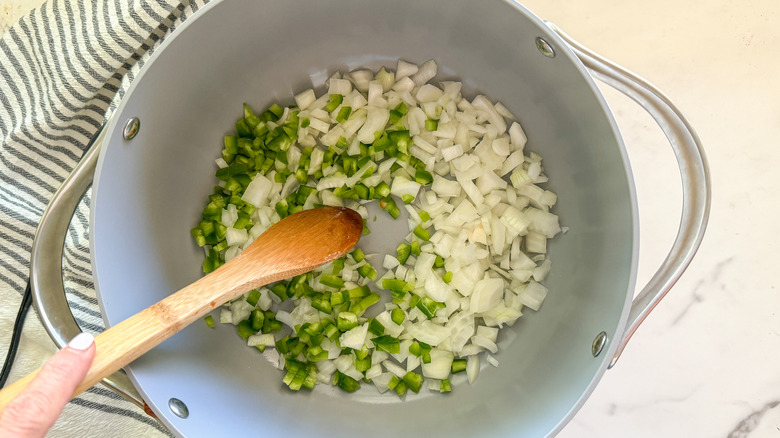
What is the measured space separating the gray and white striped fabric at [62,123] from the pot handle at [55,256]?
254 millimetres

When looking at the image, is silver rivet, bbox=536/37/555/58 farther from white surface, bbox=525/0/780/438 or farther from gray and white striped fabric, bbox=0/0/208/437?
gray and white striped fabric, bbox=0/0/208/437

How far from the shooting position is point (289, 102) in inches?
49.6

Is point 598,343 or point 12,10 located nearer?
point 598,343

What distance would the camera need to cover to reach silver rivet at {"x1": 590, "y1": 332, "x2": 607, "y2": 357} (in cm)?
98

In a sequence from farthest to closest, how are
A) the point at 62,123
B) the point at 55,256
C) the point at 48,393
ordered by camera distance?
1. the point at 62,123
2. the point at 55,256
3. the point at 48,393

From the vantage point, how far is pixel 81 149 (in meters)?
1.23

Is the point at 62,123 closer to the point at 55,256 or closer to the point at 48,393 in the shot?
the point at 55,256

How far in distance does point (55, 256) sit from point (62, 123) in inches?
15.6

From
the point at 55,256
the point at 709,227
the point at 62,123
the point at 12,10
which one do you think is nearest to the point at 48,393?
the point at 55,256

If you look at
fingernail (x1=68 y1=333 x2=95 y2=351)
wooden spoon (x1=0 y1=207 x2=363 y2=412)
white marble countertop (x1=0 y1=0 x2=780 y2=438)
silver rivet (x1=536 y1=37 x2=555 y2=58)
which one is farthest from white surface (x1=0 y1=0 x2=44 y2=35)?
silver rivet (x1=536 y1=37 x2=555 y2=58)

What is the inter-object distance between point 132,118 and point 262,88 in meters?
0.32

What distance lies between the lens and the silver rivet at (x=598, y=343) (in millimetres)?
980

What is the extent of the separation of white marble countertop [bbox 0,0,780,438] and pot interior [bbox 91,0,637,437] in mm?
230

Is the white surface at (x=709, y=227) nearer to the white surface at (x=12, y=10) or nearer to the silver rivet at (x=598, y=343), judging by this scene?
the silver rivet at (x=598, y=343)
